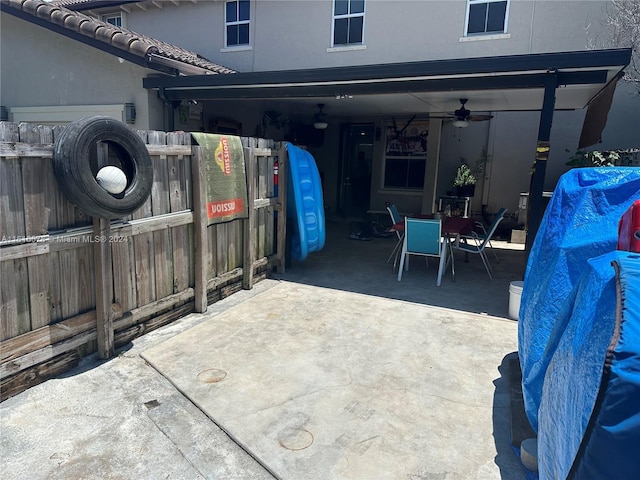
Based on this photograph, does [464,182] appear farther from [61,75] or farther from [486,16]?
[61,75]

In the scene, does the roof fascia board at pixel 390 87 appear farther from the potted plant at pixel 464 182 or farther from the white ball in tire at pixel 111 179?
the potted plant at pixel 464 182

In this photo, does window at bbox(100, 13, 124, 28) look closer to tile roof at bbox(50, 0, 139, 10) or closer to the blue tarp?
tile roof at bbox(50, 0, 139, 10)

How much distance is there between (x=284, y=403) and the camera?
2766 millimetres

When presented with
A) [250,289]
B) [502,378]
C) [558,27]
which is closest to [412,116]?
[558,27]

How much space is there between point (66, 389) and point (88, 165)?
5.07 ft

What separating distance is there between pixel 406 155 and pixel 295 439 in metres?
9.48

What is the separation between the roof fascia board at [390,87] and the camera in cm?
461

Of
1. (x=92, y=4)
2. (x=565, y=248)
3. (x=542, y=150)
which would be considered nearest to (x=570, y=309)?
(x=565, y=248)

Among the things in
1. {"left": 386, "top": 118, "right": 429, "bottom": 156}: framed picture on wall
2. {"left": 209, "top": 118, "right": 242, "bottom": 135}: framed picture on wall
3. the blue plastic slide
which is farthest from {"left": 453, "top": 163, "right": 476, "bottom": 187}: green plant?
{"left": 209, "top": 118, "right": 242, "bottom": 135}: framed picture on wall

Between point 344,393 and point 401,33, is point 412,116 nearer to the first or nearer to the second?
point 401,33

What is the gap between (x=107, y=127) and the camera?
3039 millimetres

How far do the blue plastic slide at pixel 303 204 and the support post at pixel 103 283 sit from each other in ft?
9.62

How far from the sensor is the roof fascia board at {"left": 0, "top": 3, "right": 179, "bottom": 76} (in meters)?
6.34

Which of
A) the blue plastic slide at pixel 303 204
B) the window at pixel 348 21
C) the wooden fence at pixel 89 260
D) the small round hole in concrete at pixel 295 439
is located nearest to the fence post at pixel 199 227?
the wooden fence at pixel 89 260
